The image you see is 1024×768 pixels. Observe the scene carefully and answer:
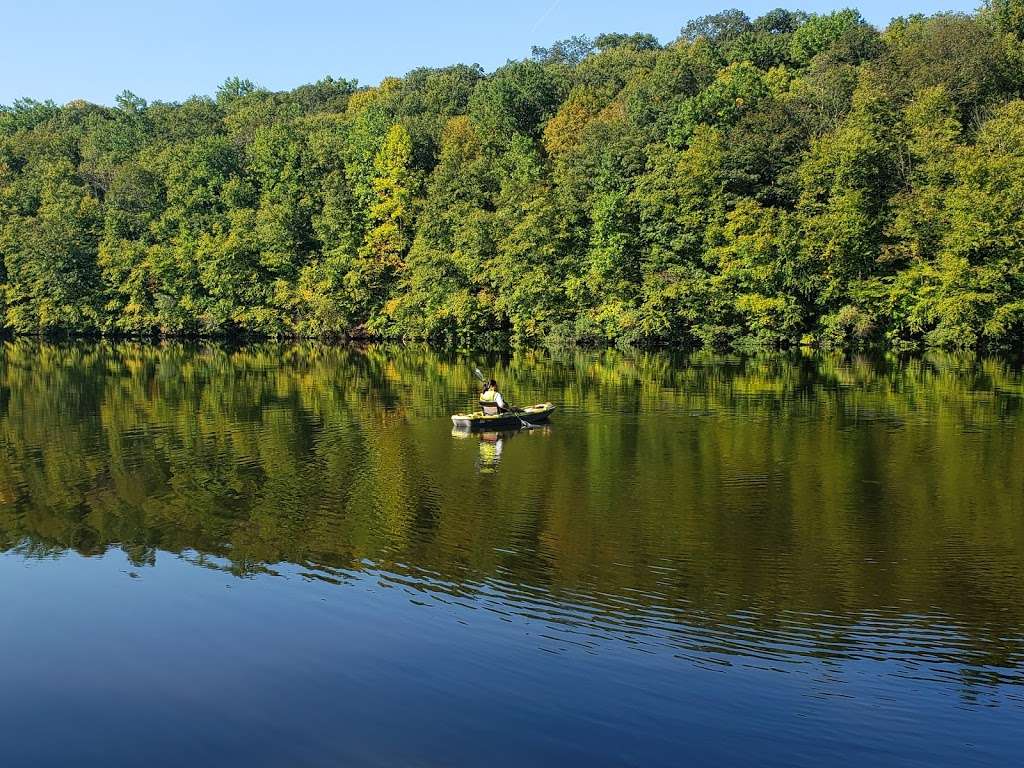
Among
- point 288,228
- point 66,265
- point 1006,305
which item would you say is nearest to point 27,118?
point 66,265

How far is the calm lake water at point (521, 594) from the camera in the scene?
885 centimetres

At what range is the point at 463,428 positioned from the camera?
82.4 feet

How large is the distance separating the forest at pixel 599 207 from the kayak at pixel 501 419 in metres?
28.5

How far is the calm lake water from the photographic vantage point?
29.0 ft

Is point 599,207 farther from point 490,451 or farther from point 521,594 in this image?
point 521,594

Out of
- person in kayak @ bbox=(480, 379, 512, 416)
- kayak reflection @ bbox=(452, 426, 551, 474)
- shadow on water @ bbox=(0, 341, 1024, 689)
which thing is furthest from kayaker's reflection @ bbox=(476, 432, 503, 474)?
person in kayak @ bbox=(480, 379, 512, 416)

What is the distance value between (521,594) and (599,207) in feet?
154

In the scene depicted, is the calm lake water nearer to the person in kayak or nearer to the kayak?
the kayak

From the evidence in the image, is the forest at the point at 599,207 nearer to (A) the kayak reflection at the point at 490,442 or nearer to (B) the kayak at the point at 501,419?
(B) the kayak at the point at 501,419

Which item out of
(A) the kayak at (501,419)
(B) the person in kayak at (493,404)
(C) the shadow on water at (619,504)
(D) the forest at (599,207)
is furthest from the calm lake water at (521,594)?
(D) the forest at (599,207)

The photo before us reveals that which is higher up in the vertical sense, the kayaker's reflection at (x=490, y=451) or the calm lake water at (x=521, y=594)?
the kayaker's reflection at (x=490, y=451)

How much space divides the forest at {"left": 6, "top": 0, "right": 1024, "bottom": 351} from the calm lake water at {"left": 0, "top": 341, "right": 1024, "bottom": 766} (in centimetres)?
2606

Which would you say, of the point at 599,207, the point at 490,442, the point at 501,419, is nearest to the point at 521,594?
the point at 490,442

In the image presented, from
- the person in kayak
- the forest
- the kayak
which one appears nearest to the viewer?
the kayak
